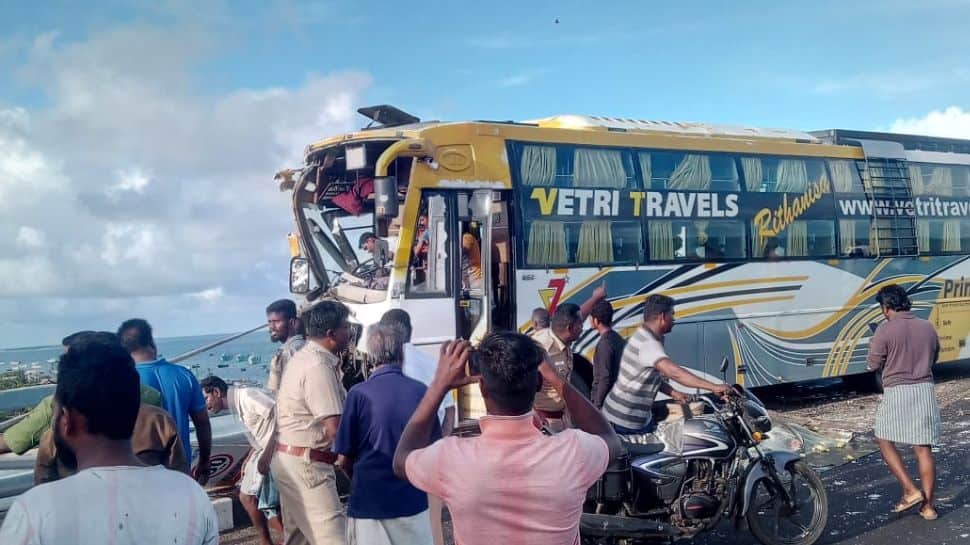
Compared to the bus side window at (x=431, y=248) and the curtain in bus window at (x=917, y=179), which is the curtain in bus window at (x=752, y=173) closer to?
the curtain in bus window at (x=917, y=179)

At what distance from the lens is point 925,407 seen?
6672 millimetres

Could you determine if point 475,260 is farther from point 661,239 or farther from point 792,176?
point 792,176

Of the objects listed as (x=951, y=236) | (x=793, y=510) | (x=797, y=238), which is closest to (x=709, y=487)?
(x=793, y=510)

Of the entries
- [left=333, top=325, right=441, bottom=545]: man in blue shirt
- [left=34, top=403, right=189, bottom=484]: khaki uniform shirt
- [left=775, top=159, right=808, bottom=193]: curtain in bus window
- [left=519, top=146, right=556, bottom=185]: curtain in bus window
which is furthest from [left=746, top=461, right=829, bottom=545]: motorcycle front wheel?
[left=775, top=159, right=808, bottom=193]: curtain in bus window

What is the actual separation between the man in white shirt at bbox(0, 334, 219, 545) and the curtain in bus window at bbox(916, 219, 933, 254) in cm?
1296

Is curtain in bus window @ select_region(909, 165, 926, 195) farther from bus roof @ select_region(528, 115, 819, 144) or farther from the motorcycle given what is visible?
the motorcycle

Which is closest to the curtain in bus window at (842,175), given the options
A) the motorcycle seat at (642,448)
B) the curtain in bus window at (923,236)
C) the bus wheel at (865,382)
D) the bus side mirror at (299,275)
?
the curtain in bus window at (923,236)

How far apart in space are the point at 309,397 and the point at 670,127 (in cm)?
799

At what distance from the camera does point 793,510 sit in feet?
19.5

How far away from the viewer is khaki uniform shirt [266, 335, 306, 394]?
6238 millimetres

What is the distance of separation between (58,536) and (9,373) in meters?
8.05

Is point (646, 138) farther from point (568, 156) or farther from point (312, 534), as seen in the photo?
point (312, 534)

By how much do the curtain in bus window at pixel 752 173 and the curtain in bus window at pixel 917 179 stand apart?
11.1ft

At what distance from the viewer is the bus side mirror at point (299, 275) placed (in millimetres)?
9953
